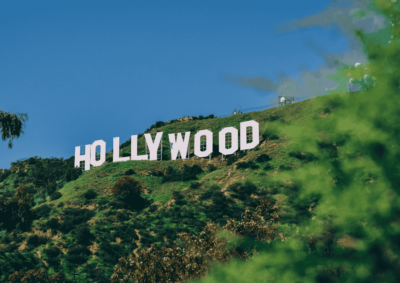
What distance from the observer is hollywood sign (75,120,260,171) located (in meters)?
55.7

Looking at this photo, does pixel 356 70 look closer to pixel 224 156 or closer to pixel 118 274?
pixel 118 274

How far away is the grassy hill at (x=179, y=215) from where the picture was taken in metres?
8.35

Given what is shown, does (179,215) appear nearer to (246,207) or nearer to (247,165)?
(246,207)

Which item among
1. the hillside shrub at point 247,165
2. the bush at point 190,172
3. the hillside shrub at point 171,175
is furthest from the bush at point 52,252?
the hillside shrub at point 247,165

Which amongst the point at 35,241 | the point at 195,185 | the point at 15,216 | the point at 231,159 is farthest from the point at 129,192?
the point at 231,159

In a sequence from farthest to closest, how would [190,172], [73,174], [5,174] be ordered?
[5,174], [73,174], [190,172]

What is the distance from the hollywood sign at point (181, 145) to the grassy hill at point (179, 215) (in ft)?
6.00

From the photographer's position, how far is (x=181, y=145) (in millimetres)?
60594

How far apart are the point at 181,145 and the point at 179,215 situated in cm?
1901

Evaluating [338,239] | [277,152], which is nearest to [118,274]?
[338,239]

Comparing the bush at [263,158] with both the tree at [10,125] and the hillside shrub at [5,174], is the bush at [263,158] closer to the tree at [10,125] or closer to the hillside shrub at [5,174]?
the tree at [10,125]

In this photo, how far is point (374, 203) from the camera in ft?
24.5

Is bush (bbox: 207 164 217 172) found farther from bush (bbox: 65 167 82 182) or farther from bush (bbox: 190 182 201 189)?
bush (bbox: 65 167 82 182)

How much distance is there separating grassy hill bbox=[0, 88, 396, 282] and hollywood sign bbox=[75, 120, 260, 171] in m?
1.83
